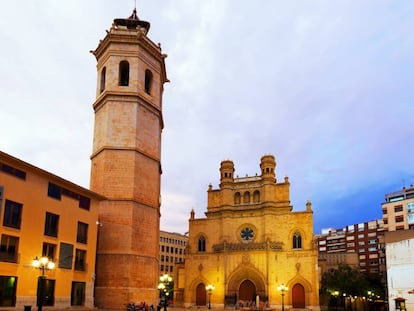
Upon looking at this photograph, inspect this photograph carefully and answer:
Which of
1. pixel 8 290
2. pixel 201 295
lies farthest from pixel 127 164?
pixel 201 295

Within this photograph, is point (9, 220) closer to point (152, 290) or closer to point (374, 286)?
point (152, 290)

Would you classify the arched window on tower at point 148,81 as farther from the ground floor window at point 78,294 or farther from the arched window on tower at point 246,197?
the arched window on tower at point 246,197

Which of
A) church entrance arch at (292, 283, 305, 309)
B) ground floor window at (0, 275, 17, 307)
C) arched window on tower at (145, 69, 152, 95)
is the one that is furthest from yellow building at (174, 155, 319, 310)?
ground floor window at (0, 275, 17, 307)

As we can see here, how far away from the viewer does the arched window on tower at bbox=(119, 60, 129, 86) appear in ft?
101

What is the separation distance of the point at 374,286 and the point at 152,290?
40525mm

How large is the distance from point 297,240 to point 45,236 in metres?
30.0

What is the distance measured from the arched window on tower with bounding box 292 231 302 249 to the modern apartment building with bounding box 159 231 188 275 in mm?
40676

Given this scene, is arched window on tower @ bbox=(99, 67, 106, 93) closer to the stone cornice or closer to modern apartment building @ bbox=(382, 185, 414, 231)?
the stone cornice

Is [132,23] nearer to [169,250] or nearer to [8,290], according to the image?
[8,290]

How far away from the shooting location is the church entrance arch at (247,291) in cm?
4653

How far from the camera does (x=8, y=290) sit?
67.7ft

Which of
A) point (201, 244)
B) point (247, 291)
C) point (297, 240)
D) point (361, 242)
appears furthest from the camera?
point (361, 242)

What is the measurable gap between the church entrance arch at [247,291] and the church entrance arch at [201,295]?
4.13m

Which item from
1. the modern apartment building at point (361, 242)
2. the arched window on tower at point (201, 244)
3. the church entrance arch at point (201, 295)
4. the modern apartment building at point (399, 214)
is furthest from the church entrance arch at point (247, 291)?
the modern apartment building at point (361, 242)
